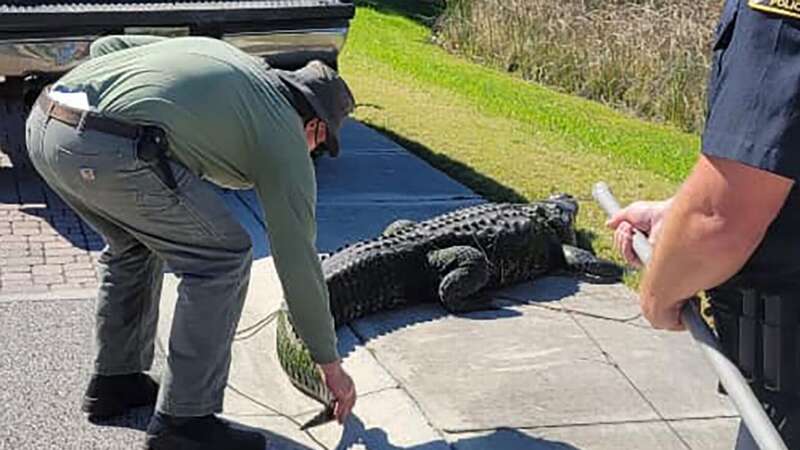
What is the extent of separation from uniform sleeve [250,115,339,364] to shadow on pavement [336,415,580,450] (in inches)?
22.4

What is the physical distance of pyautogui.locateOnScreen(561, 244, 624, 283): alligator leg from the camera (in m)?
6.10

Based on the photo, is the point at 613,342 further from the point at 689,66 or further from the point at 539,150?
the point at 689,66

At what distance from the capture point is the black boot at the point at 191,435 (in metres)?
4.33

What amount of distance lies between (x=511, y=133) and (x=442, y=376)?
190 inches

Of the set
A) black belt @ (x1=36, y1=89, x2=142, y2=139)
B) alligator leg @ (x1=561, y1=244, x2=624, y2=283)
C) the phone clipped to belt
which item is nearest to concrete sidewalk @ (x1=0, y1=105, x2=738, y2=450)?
alligator leg @ (x1=561, y1=244, x2=624, y2=283)

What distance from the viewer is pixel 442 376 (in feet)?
16.2

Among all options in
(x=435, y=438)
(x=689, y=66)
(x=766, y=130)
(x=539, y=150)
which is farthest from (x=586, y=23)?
(x=766, y=130)

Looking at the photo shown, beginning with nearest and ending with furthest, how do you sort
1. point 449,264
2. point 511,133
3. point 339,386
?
1. point 339,386
2. point 449,264
3. point 511,133

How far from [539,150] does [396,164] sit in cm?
123

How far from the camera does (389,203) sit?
289 inches

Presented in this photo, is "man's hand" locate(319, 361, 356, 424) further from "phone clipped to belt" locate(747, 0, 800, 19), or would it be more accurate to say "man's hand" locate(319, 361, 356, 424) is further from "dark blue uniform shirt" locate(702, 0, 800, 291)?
"phone clipped to belt" locate(747, 0, 800, 19)

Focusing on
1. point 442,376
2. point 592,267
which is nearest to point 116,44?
point 442,376

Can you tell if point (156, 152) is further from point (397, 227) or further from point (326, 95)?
point (397, 227)

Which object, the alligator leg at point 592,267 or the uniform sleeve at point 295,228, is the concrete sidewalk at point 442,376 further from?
the uniform sleeve at point 295,228
